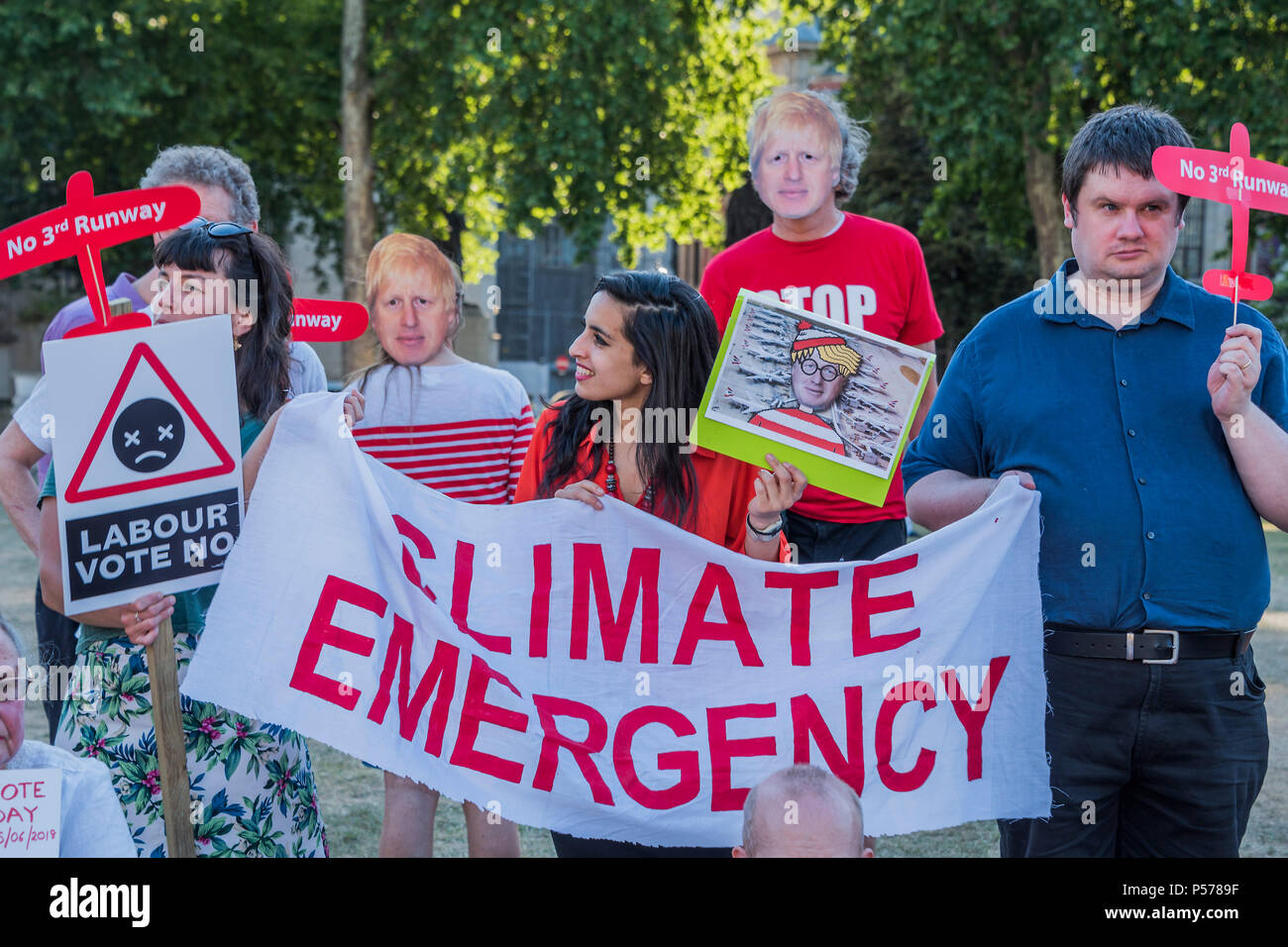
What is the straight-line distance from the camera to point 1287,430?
9.68 ft

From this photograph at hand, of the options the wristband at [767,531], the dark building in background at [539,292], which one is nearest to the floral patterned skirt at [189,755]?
the wristband at [767,531]

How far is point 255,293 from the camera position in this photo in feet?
10.8

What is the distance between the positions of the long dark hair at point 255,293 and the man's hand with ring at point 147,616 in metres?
0.56

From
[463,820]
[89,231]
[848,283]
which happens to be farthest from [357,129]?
[89,231]

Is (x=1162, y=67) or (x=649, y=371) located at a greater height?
(x=1162, y=67)

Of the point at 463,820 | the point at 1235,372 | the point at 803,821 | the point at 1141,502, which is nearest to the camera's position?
the point at 803,821

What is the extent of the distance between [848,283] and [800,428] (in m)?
1.04

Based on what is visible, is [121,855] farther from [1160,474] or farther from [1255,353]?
[1255,353]

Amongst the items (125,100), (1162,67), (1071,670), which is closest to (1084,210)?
(1071,670)

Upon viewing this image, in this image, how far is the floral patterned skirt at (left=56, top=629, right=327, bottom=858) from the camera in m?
3.05

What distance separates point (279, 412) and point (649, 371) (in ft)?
2.90

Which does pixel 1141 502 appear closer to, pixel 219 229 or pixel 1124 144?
pixel 1124 144

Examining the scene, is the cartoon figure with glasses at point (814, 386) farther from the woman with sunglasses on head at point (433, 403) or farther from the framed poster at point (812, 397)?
the woman with sunglasses on head at point (433, 403)
